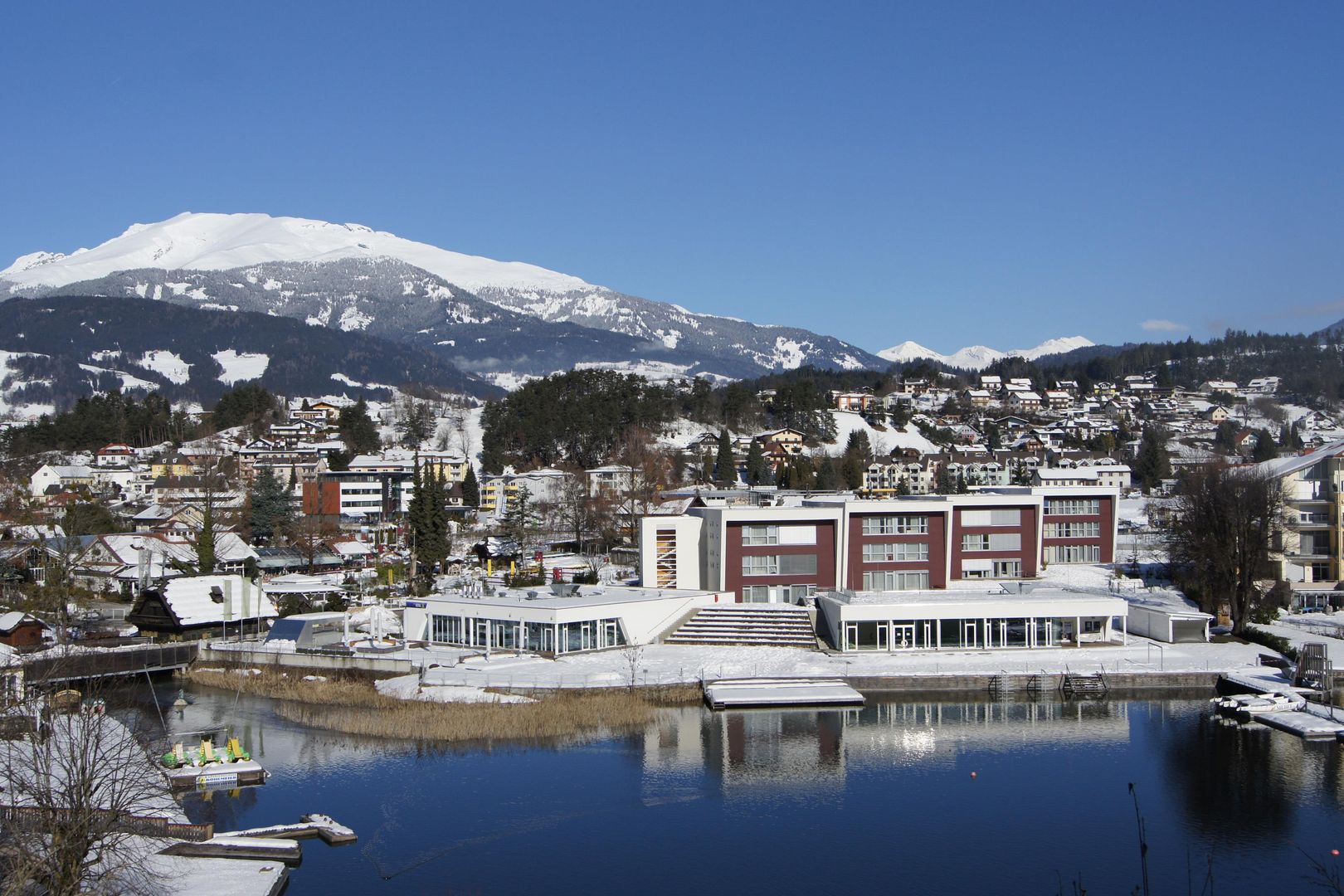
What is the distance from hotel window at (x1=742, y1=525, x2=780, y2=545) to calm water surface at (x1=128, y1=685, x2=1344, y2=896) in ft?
27.0

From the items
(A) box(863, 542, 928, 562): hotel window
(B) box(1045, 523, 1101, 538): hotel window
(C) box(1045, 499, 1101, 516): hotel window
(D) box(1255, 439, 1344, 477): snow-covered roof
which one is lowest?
(A) box(863, 542, 928, 562): hotel window

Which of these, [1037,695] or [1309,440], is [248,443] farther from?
[1309,440]

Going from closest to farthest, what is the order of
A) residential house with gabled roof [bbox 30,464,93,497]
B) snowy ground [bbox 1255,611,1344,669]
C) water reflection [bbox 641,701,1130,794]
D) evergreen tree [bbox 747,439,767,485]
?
1. water reflection [bbox 641,701,1130,794]
2. snowy ground [bbox 1255,611,1344,669]
3. evergreen tree [bbox 747,439,767,485]
4. residential house with gabled roof [bbox 30,464,93,497]

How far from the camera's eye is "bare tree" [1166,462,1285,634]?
2788 centimetres

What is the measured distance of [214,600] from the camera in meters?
30.8

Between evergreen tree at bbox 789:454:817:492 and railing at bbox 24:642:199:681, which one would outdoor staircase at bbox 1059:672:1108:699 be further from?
evergreen tree at bbox 789:454:817:492

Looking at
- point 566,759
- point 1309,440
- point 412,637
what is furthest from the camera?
point 1309,440

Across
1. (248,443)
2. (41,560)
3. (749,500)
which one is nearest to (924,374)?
(248,443)

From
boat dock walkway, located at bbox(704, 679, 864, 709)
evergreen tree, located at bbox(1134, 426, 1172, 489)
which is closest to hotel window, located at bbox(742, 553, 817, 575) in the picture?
boat dock walkway, located at bbox(704, 679, 864, 709)

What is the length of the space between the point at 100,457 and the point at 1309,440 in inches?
3444

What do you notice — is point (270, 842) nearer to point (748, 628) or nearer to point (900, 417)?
point (748, 628)

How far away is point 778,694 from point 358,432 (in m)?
55.0

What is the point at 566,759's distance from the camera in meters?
19.5

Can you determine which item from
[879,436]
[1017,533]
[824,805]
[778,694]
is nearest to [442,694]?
[778,694]
